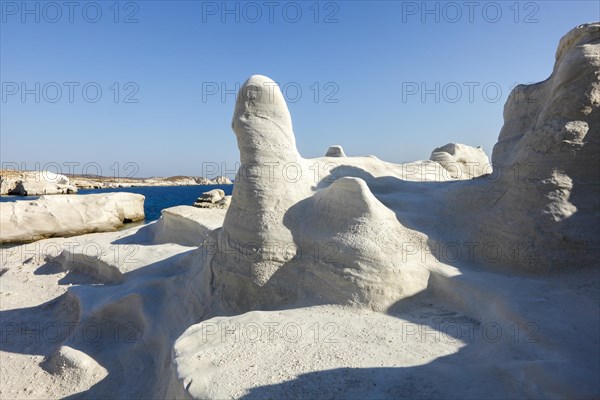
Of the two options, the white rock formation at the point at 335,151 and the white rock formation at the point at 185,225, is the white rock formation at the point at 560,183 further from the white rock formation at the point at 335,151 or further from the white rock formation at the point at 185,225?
the white rock formation at the point at 185,225

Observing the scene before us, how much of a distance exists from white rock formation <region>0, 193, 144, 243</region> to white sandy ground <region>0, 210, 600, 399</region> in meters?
14.3

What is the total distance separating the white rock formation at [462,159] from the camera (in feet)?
38.0

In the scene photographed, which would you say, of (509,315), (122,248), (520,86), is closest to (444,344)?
(509,315)

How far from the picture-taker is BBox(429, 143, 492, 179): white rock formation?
456 inches

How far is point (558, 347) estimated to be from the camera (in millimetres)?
3377

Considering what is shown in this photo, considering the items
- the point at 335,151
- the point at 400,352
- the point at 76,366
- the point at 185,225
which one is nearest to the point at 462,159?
the point at 335,151

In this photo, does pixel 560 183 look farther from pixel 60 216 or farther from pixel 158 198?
pixel 158 198

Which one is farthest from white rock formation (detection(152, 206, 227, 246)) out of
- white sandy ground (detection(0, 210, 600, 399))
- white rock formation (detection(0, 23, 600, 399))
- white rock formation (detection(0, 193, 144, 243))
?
white rock formation (detection(0, 193, 144, 243))

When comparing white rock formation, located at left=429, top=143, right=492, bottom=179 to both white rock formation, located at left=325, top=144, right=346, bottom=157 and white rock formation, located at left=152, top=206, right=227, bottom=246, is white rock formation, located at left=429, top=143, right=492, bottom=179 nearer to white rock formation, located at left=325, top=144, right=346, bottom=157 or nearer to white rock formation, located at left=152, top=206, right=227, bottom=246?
white rock formation, located at left=325, top=144, right=346, bottom=157

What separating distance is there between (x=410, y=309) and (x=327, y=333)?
1228mm

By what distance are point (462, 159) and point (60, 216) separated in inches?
763

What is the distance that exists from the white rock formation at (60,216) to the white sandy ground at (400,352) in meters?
14.3

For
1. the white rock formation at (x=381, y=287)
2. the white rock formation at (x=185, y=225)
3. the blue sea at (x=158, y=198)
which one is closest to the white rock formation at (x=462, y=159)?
the white rock formation at (x=381, y=287)

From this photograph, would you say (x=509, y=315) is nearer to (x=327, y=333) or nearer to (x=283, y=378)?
(x=327, y=333)
